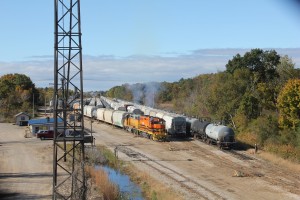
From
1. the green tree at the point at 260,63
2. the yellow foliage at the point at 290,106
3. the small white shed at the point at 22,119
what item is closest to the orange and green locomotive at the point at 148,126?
the yellow foliage at the point at 290,106

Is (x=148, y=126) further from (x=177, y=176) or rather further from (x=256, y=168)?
(x=177, y=176)

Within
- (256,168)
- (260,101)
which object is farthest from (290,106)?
(256,168)

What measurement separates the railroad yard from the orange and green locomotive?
1.05 metres

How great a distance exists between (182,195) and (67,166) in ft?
35.9

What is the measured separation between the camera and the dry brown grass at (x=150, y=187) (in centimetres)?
2684

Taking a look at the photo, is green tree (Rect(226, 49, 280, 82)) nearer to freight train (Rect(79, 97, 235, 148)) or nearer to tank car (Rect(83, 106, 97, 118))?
freight train (Rect(79, 97, 235, 148))

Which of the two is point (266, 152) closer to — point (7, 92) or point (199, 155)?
point (199, 155)

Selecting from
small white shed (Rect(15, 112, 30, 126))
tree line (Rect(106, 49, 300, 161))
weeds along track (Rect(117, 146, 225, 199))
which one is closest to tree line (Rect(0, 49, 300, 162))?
tree line (Rect(106, 49, 300, 161))

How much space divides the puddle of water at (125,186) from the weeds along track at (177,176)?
2772 millimetres

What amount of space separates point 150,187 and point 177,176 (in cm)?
366

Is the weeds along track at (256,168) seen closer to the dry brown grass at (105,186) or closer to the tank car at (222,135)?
the tank car at (222,135)

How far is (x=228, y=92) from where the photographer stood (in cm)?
5869

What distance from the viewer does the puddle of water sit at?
1089 inches

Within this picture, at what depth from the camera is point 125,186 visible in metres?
30.5
